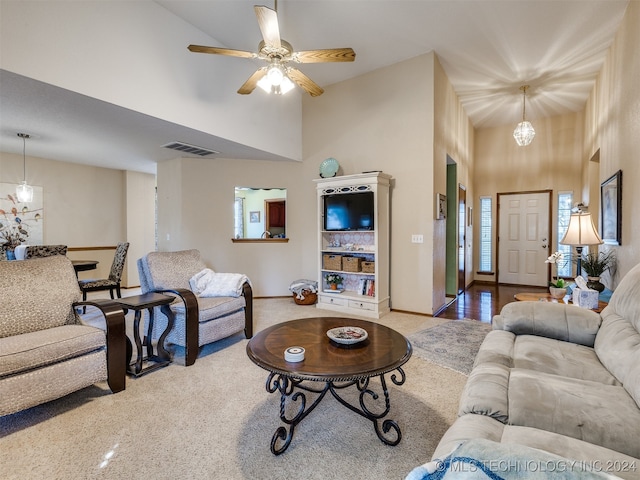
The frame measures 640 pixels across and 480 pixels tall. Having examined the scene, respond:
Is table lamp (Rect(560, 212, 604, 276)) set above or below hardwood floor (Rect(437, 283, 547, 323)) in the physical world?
above

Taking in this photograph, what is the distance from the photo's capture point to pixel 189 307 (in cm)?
277

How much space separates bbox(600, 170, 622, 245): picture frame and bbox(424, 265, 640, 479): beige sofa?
182cm

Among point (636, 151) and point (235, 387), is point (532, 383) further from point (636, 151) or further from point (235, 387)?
point (636, 151)

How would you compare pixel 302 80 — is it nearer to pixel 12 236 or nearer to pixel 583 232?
pixel 583 232

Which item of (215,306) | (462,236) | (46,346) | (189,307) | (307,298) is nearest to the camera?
(46,346)

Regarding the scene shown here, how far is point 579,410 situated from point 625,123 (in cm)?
337

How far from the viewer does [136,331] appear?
2643 millimetres

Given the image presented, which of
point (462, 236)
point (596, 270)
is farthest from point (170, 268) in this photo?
point (462, 236)

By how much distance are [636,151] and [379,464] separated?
11.1 feet

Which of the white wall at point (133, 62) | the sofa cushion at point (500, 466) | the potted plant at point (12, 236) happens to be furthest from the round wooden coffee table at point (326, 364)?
the potted plant at point (12, 236)

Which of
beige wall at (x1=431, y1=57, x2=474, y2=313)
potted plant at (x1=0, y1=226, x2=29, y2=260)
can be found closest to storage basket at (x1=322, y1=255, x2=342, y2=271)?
beige wall at (x1=431, y1=57, x2=474, y2=313)

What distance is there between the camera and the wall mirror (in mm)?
5516

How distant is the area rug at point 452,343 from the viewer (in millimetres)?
2789

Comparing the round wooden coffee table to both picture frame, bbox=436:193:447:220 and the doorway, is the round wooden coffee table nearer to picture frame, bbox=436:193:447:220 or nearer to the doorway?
picture frame, bbox=436:193:447:220
